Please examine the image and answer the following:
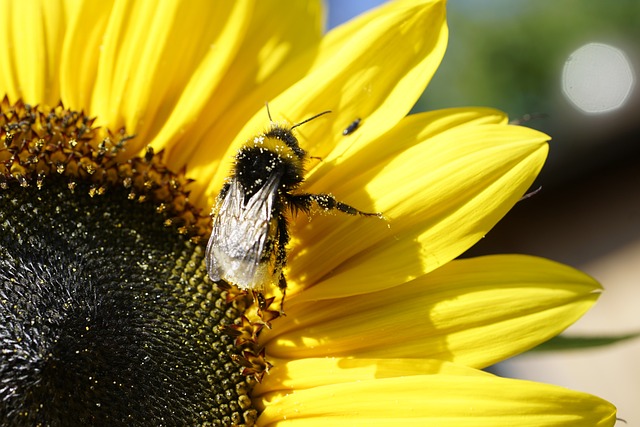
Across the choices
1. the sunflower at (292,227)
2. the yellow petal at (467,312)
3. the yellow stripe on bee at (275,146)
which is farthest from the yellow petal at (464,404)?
the yellow stripe on bee at (275,146)

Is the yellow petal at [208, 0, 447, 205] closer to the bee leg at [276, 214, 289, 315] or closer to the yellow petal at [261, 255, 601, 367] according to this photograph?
the bee leg at [276, 214, 289, 315]

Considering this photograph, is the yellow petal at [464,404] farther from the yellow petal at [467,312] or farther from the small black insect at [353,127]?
the small black insect at [353,127]

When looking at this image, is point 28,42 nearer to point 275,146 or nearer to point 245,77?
point 245,77

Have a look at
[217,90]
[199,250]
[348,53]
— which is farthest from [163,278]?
[348,53]

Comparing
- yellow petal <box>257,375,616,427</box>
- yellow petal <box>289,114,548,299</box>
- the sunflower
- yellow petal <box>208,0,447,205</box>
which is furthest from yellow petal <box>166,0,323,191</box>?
yellow petal <box>257,375,616,427</box>

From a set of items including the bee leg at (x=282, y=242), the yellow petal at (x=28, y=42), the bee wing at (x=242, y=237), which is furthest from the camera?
the yellow petal at (x=28, y=42)

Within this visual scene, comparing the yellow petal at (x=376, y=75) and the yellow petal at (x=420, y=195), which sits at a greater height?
the yellow petal at (x=376, y=75)

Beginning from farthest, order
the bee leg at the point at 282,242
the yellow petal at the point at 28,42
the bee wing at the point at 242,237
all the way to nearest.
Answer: the yellow petal at the point at 28,42, the bee leg at the point at 282,242, the bee wing at the point at 242,237

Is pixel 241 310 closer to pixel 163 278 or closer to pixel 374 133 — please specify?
pixel 163 278
